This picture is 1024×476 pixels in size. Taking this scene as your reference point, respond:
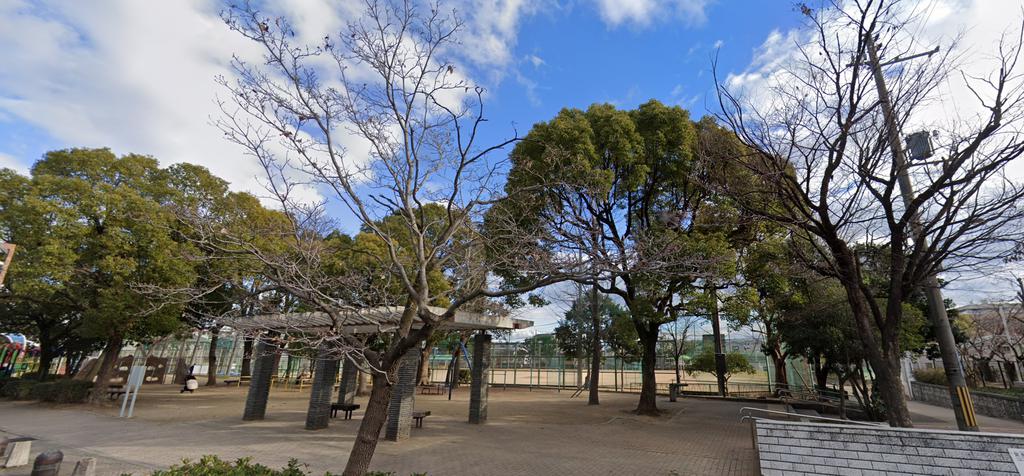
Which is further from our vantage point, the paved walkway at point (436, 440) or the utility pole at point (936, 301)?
the paved walkway at point (436, 440)

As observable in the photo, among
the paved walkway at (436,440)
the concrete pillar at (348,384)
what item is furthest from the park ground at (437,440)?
the concrete pillar at (348,384)

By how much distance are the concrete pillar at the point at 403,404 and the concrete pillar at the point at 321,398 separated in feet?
6.70

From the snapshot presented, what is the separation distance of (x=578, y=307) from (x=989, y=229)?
20.9 meters

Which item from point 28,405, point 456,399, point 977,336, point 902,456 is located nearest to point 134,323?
point 28,405

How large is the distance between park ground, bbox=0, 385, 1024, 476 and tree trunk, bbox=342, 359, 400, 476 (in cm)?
264

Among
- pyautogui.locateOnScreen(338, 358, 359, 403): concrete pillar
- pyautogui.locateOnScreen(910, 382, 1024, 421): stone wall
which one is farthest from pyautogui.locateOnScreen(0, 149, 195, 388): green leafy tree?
pyautogui.locateOnScreen(910, 382, 1024, 421): stone wall

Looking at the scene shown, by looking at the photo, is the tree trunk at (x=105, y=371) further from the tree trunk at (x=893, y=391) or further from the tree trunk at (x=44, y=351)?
the tree trunk at (x=893, y=391)

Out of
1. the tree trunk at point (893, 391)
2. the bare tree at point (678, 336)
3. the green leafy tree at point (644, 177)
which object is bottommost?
the tree trunk at point (893, 391)

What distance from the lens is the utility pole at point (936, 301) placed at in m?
6.38

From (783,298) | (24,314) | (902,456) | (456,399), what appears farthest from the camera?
(456,399)

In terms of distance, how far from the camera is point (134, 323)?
15172 mm

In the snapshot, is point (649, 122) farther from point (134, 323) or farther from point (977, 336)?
point (977, 336)

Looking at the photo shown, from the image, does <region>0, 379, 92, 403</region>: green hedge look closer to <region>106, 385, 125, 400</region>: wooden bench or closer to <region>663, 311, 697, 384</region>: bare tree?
<region>106, 385, 125, 400</region>: wooden bench

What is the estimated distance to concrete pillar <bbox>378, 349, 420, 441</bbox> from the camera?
10.3m
